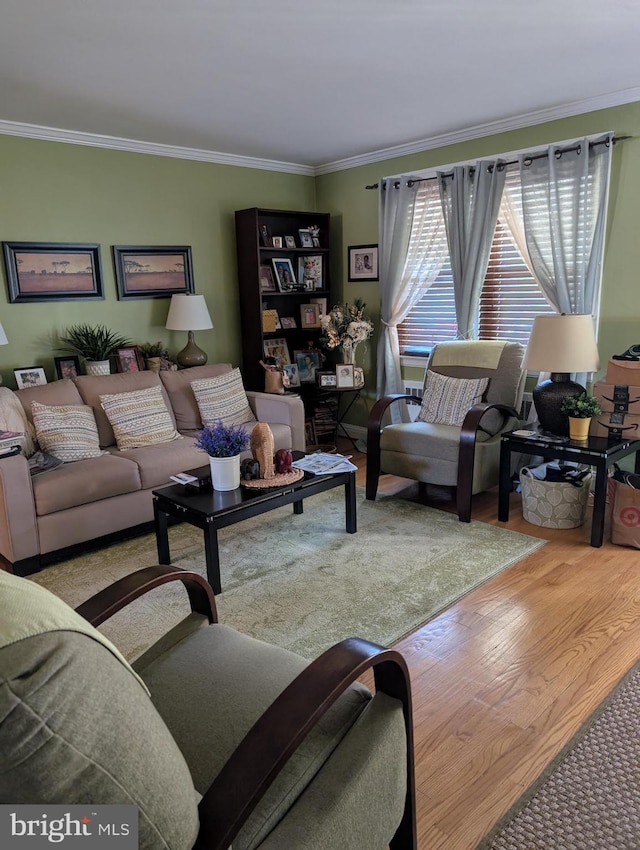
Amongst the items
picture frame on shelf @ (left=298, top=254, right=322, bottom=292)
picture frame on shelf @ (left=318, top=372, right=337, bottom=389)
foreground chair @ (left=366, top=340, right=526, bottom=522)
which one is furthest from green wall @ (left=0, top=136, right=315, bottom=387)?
foreground chair @ (left=366, top=340, right=526, bottom=522)

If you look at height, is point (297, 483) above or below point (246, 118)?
below

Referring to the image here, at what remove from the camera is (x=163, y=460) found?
355 centimetres

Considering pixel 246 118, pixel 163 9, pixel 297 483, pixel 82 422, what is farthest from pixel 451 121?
pixel 82 422

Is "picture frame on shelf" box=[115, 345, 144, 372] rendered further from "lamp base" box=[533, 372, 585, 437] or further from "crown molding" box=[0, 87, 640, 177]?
"lamp base" box=[533, 372, 585, 437]

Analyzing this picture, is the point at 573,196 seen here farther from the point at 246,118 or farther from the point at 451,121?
the point at 246,118

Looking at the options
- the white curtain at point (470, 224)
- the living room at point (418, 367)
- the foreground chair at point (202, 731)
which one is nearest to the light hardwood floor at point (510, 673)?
the living room at point (418, 367)

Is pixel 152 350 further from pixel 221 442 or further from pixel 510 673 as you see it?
pixel 510 673

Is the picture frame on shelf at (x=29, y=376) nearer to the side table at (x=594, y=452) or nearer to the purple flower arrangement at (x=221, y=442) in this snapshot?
the purple flower arrangement at (x=221, y=442)

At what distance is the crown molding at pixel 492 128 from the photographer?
360 centimetres

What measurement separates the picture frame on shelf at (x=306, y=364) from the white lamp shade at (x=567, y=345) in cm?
235

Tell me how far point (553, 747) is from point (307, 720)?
115 cm

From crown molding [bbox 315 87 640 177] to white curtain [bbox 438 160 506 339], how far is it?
8.9 inches

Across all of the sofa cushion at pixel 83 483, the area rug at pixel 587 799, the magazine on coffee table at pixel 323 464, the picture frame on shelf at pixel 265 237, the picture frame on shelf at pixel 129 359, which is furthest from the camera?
the picture frame on shelf at pixel 265 237

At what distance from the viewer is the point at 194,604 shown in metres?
1.74
